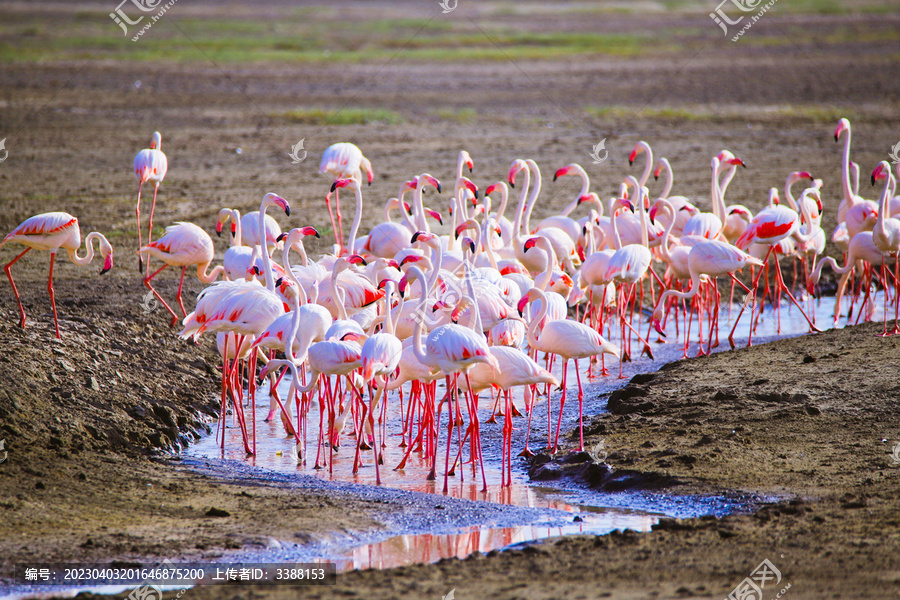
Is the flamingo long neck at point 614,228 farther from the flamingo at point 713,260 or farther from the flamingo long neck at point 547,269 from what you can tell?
the flamingo long neck at point 547,269

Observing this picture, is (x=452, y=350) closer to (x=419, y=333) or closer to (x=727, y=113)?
(x=419, y=333)

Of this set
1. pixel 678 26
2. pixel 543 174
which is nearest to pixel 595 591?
pixel 543 174

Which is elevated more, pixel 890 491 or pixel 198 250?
pixel 198 250

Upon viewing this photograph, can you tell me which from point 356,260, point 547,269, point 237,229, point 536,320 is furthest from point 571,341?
point 237,229

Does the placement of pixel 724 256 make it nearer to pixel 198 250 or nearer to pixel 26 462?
pixel 198 250

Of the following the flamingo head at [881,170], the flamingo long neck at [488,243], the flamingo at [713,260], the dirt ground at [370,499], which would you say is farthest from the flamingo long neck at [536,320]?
the flamingo head at [881,170]

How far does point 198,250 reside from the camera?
8219mm

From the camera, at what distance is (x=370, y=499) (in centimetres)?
570

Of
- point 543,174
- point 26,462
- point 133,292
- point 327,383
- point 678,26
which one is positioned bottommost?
point 26,462

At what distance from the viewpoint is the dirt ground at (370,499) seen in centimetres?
448

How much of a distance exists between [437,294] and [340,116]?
475 inches

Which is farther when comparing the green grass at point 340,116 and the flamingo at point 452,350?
the green grass at point 340,116

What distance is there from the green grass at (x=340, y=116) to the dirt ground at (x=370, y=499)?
414mm

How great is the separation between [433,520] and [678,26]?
38.7 meters
